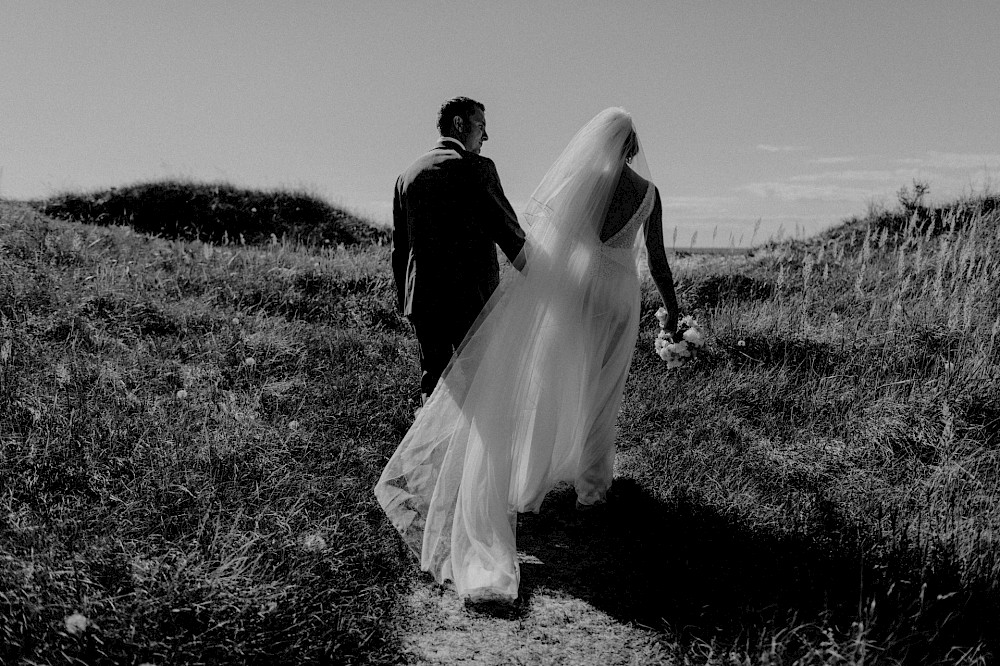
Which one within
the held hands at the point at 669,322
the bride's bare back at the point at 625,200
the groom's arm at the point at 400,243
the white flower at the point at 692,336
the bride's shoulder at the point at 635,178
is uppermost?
the bride's shoulder at the point at 635,178

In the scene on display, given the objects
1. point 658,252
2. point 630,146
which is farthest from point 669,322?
point 630,146

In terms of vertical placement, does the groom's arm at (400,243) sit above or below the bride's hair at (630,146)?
below

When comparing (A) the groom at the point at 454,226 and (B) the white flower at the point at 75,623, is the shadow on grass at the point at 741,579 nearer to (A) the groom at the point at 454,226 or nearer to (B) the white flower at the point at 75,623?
(A) the groom at the point at 454,226

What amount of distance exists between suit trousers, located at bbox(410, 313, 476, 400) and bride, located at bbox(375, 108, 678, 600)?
0.60 ft

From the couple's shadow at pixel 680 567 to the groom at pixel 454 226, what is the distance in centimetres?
130

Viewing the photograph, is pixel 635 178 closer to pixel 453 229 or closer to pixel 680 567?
pixel 453 229

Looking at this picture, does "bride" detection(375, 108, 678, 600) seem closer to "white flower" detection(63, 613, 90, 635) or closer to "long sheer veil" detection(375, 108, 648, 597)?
"long sheer veil" detection(375, 108, 648, 597)

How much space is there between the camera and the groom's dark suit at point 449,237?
3580mm

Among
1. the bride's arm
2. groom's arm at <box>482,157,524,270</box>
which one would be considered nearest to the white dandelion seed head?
groom's arm at <box>482,157,524,270</box>

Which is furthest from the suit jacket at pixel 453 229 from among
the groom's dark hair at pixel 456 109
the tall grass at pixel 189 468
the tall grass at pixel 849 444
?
the tall grass at pixel 849 444

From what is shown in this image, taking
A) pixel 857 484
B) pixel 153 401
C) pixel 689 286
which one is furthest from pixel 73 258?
pixel 857 484

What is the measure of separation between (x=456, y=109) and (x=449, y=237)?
26.5 inches

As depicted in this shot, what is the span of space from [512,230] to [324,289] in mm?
4799

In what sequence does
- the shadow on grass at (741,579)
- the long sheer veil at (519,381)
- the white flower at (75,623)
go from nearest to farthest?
the white flower at (75,623) < the shadow on grass at (741,579) < the long sheer veil at (519,381)
